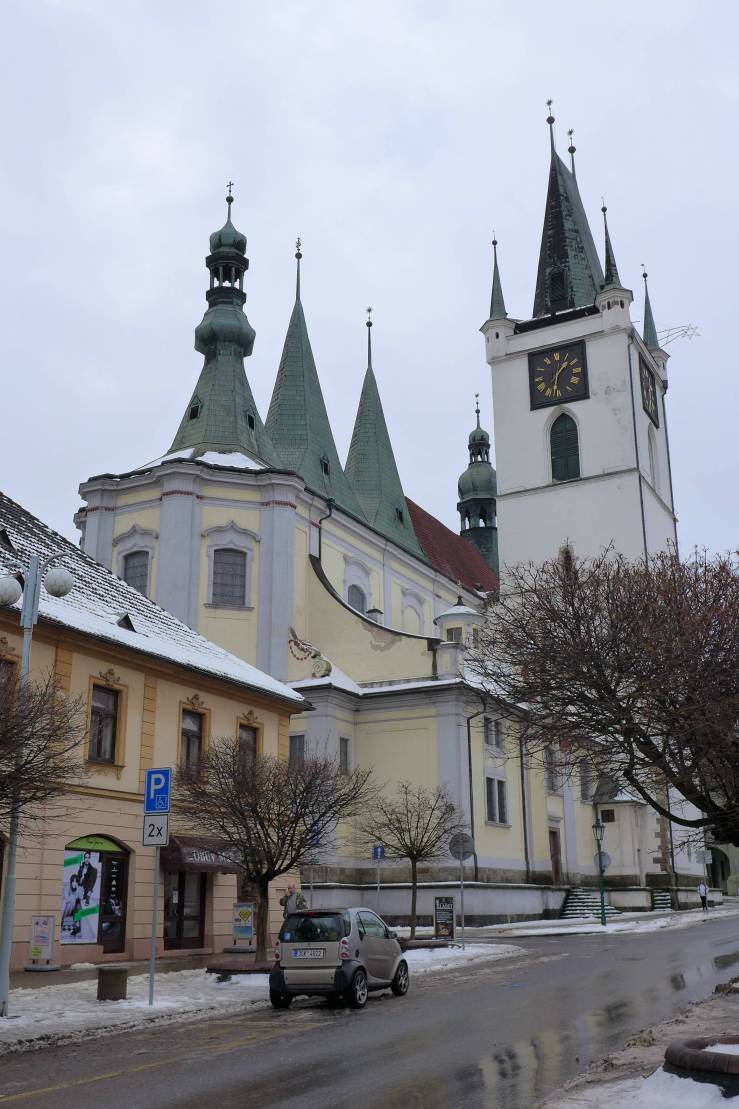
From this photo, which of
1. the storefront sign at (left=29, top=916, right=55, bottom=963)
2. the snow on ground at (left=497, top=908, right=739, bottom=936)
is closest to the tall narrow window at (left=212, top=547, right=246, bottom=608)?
the snow on ground at (left=497, top=908, right=739, bottom=936)

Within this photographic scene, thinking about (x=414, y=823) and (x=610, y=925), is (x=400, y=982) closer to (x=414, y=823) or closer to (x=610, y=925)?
(x=414, y=823)

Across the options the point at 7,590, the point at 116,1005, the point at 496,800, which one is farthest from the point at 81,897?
the point at 496,800

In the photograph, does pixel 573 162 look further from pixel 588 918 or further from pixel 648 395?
pixel 588 918

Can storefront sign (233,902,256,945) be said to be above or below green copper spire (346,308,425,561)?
below

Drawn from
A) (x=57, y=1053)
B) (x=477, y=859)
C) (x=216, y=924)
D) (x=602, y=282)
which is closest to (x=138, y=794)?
(x=216, y=924)

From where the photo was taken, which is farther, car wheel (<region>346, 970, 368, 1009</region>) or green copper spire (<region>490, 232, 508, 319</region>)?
green copper spire (<region>490, 232, 508, 319</region>)

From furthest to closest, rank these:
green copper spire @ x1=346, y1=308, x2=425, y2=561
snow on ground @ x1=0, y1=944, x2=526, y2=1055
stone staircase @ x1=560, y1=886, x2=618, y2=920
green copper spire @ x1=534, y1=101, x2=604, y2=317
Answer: green copper spire @ x1=534, y1=101, x2=604, y2=317
green copper spire @ x1=346, y1=308, x2=425, y2=561
stone staircase @ x1=560, y1=886, x2=618, y2=920
snow on ground @ x1=0, y1=944, x2=526, y2=1055

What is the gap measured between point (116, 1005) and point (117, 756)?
8119 millimetres

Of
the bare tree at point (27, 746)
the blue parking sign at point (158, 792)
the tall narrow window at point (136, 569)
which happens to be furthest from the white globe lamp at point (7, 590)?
the tall narrow window at point (136, 569)

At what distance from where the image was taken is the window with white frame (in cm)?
3897

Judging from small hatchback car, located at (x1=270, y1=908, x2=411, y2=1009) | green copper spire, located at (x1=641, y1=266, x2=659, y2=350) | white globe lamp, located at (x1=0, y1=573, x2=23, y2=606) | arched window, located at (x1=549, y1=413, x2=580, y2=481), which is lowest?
small hatchback car, located at (x1=270, y1=908, x2=411, y2=1009)

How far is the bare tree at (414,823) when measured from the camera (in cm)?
3206

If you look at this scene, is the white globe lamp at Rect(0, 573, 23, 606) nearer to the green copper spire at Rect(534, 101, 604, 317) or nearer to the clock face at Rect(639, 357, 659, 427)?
the clock face at Rect(639, 357, 659, 427)

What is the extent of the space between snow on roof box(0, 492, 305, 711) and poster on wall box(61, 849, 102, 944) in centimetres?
415
